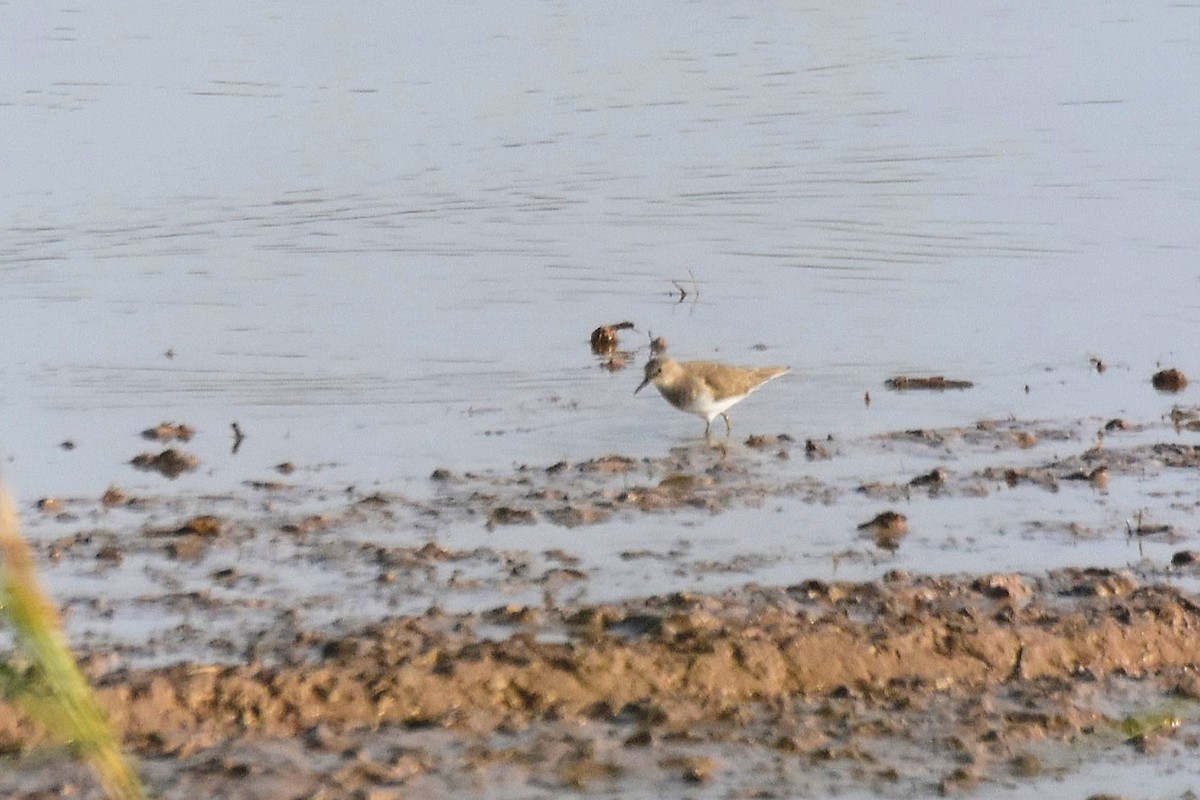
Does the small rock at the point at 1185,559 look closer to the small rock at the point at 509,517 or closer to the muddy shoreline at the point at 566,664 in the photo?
the muddy shoreline at the point at 566,664

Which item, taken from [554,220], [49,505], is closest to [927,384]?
[49,505]

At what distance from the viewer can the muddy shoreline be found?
15.5ft

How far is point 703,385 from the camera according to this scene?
914 cm

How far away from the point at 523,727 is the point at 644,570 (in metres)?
1.65

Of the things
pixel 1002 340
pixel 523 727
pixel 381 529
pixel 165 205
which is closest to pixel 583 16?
pixel 165 205

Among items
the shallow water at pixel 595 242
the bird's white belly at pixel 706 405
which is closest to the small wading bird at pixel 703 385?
the bird's white belly at pixel 706 405

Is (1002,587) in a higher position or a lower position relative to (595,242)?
lower

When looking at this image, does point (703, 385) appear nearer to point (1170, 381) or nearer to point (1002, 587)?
point (1170, 381)

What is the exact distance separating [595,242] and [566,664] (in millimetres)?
8893

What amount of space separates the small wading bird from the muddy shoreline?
5.88ft

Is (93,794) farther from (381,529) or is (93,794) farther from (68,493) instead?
(68,493)

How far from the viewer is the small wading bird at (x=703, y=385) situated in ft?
30.0

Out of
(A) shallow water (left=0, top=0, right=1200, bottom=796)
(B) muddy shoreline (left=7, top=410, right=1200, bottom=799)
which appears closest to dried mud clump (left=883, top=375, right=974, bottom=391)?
(A) shallow water (left=0, top=0, right=1200, bottom=796)

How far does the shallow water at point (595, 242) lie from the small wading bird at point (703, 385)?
20 cm
